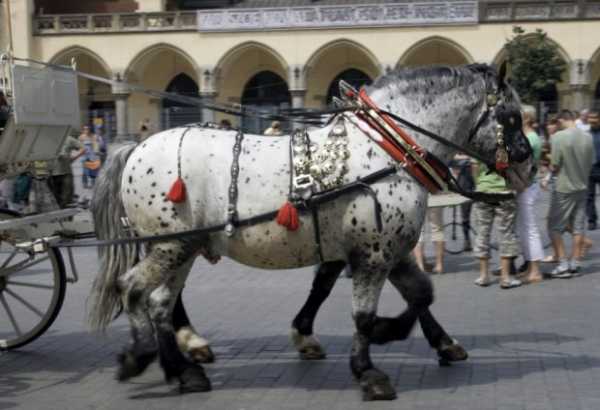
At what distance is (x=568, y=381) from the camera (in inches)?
233

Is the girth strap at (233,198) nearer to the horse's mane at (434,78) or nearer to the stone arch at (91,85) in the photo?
the horse's mane at (434,78)

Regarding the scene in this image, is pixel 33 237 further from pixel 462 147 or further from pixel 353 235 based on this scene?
pixel 462 147

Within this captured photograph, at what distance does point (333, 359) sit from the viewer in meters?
6.68

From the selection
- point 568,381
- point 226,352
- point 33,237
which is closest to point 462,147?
point 568,381

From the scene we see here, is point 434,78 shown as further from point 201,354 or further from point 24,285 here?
point 24,285

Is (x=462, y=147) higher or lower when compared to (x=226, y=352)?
higher

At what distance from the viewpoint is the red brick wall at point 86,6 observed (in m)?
40.0

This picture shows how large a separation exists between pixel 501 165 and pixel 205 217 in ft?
6.08

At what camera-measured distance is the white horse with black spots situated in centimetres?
565

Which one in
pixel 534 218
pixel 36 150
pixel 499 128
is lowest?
pixel 534 218

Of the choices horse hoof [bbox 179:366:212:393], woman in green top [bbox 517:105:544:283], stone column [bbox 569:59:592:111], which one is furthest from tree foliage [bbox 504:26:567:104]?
horse hoof [bbox 179:366:212:393]

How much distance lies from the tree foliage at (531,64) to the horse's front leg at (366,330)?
2471cm

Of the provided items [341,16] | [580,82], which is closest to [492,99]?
[580,82]

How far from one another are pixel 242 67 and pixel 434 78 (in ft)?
110
